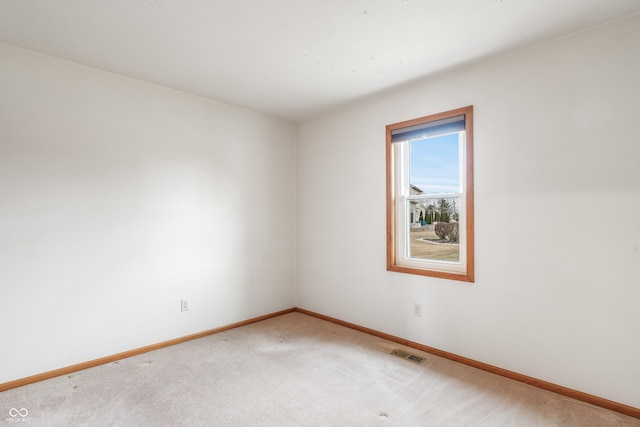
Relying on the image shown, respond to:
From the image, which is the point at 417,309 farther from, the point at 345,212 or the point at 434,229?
the point at 345,212

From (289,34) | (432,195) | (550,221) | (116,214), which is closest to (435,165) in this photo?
(432,195)

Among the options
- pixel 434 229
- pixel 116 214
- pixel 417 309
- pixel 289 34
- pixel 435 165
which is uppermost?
pixel 289 34

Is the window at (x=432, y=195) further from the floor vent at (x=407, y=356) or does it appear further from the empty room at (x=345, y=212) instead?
the floor vent at (x=407, y=356)

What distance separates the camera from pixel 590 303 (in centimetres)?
221

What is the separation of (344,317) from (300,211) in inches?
58.0

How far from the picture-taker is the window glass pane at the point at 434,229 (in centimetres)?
305

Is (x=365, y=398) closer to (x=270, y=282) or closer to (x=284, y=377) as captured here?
(x=284, y=377)

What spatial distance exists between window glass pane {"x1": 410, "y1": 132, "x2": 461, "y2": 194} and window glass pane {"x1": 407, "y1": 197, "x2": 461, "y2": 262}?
12 cm

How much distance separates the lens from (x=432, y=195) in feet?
10.4

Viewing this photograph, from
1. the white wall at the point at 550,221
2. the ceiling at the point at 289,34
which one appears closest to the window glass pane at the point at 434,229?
the white wall at the point at 550,221

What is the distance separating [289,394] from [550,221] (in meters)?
2.26

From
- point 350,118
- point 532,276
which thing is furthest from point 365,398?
point 350,118

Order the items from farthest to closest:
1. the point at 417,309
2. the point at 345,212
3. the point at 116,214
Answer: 1. the point at 345,212
2. the point at 417,309
3. the point at 116,214

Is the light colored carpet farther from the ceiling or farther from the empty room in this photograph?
the ceiling
